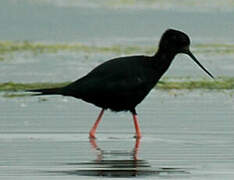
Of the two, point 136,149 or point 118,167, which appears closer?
point 118,167

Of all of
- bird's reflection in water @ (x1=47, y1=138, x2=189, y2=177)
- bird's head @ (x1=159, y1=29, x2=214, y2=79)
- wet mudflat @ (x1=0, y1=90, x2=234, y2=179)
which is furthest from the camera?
bird's head @ (x1=159, y1=29, x2=214, y2=79)

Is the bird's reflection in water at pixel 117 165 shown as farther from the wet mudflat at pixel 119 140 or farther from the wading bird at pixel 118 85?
the wading bird at pixel 118 85

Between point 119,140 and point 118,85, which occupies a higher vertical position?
point 118,85

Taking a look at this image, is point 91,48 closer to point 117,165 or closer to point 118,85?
point 118,85

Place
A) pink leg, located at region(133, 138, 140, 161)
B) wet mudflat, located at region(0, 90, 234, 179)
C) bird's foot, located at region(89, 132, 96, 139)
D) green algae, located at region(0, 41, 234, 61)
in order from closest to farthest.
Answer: wet mudflat, located at region(0, 90, 234, 179) < pink leg, located at region(133, 138, 140, 161) < bird's foot, located at region(89, 132, 96, 139) < green algae, located at region(0, 41, 234, 61)

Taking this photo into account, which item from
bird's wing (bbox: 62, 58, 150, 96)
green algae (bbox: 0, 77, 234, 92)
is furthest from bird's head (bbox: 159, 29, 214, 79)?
green algae (bbox: 0, 77, 234, 92)

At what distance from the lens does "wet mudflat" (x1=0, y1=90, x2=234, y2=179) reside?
10.8m

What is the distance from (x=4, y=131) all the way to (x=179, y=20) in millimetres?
20423

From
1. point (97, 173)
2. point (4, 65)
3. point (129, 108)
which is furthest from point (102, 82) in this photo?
point (4, 65)

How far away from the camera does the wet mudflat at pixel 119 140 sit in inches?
426

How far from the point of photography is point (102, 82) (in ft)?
43.5

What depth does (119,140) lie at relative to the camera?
1285cm

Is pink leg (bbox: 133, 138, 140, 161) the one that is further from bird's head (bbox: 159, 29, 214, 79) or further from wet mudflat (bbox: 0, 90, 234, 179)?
bird's head (bbox: 159, 29, 214, 79)

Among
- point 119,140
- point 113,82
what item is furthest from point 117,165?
point 113,82
